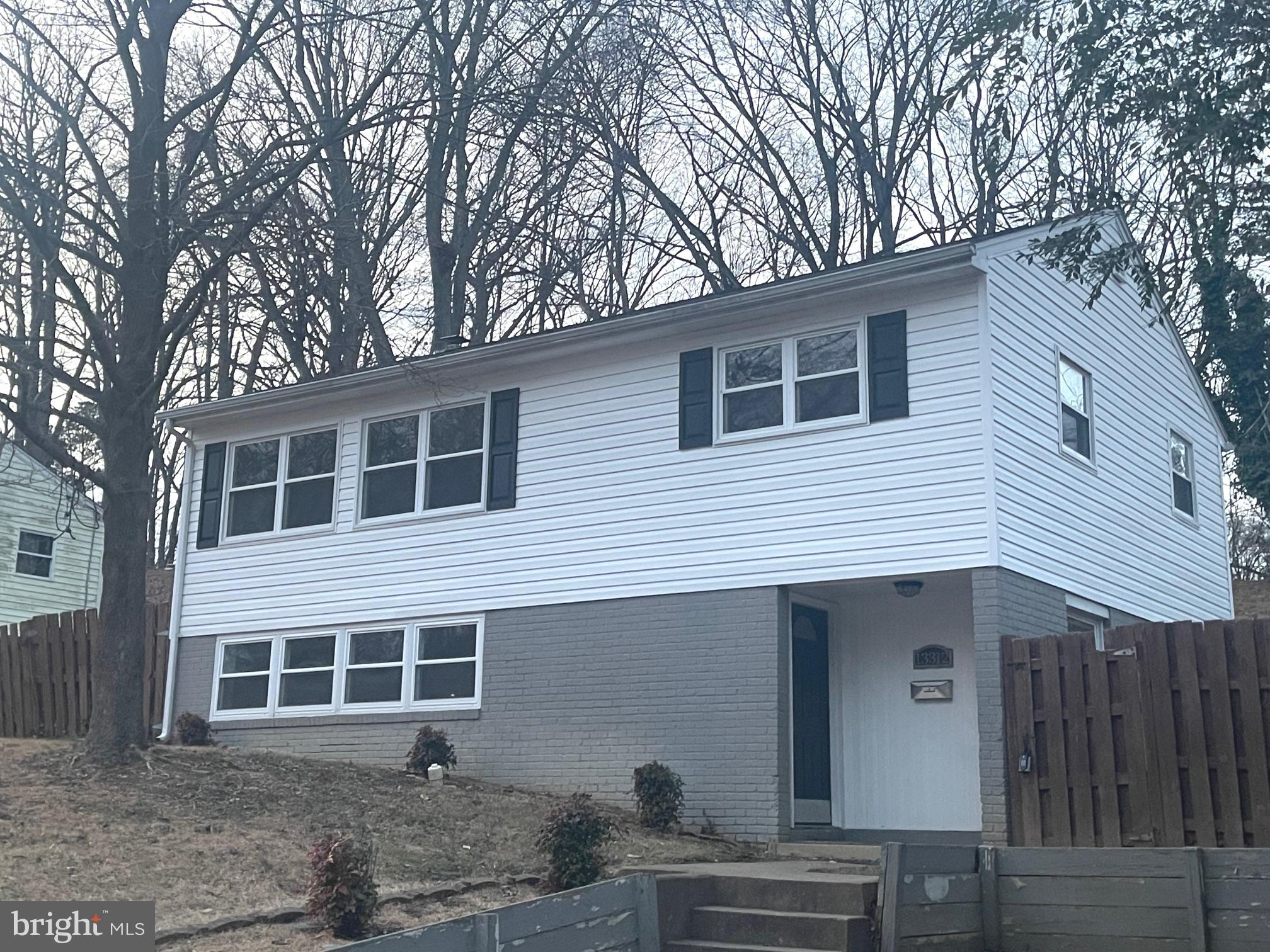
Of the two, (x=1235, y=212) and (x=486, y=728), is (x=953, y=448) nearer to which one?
(x=1235, y=212)

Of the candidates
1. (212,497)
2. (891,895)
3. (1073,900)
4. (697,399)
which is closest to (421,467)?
(212,497)

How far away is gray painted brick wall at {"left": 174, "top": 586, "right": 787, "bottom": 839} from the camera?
41.9 ft

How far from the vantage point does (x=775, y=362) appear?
13352 millimetres

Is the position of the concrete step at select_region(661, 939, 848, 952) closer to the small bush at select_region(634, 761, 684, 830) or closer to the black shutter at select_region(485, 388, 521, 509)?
the small bush at select_region(634, 761, 684, 830)

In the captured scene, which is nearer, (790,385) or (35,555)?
(790,385)

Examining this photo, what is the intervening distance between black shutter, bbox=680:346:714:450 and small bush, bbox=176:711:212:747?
21.9 feet

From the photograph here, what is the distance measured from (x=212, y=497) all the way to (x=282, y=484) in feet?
4.06

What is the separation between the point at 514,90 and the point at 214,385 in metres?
18.1

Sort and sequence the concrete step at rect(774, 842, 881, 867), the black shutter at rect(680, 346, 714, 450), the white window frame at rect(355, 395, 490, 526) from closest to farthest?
1. the concrete step at rect(774, 842, 881, 867)
2. the black shutter at rect(680, 346, 714, 450)
3. the white window frame at rect(355, 395, 490, 526)

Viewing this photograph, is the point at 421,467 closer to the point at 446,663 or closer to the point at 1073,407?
the point at 446,663

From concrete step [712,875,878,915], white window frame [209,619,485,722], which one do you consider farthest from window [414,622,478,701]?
concrete step [712,875,878,915]

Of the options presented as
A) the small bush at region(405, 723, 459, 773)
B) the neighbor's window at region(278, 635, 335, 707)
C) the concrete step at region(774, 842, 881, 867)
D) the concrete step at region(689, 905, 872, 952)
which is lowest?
the concrete step at region(689, 905, 872, 952)

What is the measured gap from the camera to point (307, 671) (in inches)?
635

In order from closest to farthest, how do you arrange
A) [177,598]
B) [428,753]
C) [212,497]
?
[428,753], [177,598], [212,497]
